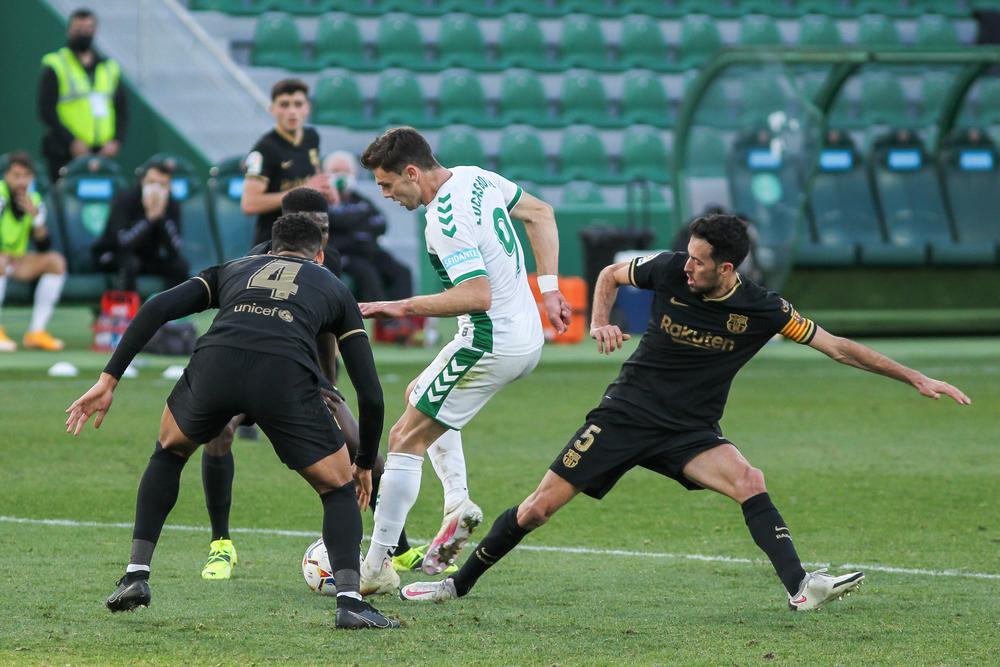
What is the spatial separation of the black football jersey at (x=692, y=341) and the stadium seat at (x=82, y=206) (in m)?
11.8

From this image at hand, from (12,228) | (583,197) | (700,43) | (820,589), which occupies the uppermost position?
(820,589)

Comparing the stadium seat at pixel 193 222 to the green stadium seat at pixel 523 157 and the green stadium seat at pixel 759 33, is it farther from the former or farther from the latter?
the green stadium seat at pixel 759 33

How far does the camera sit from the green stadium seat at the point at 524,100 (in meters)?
21.7

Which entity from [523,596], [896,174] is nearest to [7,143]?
[896,174]

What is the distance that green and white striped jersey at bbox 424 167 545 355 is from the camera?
237 inches

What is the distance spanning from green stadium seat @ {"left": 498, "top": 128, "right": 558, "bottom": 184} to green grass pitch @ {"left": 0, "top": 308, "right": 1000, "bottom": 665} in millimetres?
8734

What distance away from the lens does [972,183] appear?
63.3 feet

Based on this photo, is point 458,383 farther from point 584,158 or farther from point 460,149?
point 584,158

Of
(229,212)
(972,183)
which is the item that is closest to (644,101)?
(972,183)

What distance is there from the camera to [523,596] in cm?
609

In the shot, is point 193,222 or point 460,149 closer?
point 193,222

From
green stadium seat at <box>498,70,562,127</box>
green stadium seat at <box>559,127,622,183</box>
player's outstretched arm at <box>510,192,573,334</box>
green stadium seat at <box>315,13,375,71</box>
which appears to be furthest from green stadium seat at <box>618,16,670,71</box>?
player's outstretched arm at <box>510,192,573,334</box>

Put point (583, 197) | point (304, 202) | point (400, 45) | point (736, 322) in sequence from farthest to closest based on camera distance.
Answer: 1. point (400, 45)
2. point (583, 197)
3. point (304, 202)
4. point (736, 322)

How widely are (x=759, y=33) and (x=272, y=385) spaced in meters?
18.2
